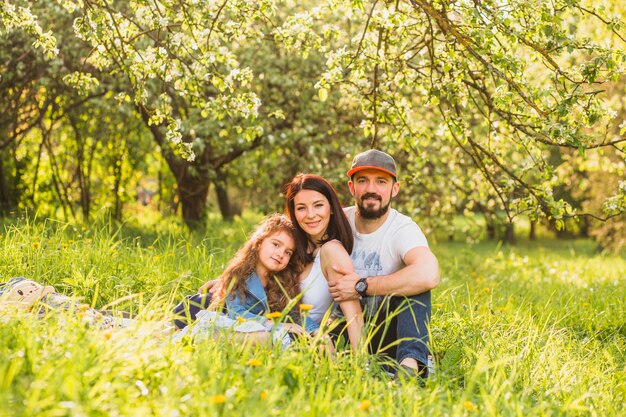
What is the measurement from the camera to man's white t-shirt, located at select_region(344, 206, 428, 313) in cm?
432

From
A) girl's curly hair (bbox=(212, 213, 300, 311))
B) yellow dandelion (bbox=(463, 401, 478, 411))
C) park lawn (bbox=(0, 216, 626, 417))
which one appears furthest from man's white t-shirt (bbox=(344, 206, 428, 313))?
yellow dandelion (bbox=(463, 401, 478, 411))

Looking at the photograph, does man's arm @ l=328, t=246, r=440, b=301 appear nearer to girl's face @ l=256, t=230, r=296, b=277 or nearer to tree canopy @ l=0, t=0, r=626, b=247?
girl's face @ l=256, t=230, r=296, b=277

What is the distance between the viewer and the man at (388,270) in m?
3.91

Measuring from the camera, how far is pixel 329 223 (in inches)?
179

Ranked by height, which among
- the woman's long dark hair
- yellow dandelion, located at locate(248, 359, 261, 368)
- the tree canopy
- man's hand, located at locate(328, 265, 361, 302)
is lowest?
yellow dandelion, located at locate(248, 359, 261, 368)

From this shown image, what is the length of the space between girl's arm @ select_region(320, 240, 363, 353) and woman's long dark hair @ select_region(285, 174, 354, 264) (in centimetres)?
19

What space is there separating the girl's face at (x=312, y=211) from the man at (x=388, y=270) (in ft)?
0.83

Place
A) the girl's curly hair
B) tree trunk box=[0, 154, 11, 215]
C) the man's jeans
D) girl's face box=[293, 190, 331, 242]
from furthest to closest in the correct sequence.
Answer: tree trunk box=[0, 154, 11, 215]
girl's face box=[293, 190, 331, 242]
the girl's curly hair
the man's jeans

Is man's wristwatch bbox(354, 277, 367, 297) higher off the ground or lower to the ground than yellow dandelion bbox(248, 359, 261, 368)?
higher

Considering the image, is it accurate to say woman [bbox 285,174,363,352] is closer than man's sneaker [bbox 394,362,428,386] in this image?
No

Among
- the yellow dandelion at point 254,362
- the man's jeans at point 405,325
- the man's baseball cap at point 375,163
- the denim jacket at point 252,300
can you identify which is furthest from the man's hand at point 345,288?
the yellow dandelion at point 254,362

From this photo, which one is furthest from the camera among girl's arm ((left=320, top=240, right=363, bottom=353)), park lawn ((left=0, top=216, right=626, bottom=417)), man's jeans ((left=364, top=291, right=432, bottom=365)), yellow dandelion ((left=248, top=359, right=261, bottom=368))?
girl's arm ((left=320, top=240, right=363, bottom=353))

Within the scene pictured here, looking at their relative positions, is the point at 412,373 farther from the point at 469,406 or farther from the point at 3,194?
the point at 3,194

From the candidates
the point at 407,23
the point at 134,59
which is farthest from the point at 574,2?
the point at 134,59
